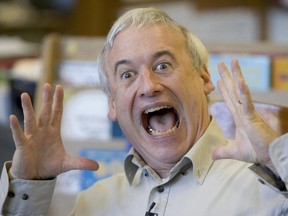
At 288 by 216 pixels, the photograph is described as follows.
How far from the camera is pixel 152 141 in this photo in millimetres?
1729

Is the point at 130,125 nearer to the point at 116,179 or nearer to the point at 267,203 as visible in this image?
the point at 116,179

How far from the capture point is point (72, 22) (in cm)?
677

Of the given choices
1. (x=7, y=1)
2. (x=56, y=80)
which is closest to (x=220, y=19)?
(x=56, y=80)

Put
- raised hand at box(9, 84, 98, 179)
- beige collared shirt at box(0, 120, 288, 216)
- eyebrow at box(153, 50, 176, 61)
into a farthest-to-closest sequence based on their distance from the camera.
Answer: eyebrow at box(153, 50, 176, 61) < raised hand at box(9, 84, 98, 179) < beige collared shirt at box(0, 120, 288, 216)

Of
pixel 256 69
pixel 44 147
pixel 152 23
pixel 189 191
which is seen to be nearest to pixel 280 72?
pixel 256 69

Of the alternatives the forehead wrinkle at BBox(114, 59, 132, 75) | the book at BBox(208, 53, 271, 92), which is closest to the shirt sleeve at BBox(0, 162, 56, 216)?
the forehead wrinkle at BBox(114, 59, 132, 75)

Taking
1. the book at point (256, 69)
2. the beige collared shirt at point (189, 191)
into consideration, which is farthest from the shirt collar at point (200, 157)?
the book at point (256, 69)

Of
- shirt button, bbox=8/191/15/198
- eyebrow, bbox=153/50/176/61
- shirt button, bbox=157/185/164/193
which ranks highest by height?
eyebrow, bbox=153/50/176/61

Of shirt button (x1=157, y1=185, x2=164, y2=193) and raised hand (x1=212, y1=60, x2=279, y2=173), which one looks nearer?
raised hand (x1=212, y1=60, x2=279, y2=173)

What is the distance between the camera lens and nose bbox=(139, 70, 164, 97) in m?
1.68

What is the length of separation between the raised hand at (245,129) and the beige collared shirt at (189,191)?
4cm

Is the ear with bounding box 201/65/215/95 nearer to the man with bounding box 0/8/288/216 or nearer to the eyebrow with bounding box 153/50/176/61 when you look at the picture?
the man with bounding box 0/8/288/216

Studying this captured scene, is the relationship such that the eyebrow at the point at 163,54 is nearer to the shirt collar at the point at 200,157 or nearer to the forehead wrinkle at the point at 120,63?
the forehead wrinkle at the point at 120,63

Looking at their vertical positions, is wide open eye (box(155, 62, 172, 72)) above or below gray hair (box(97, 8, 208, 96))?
below
